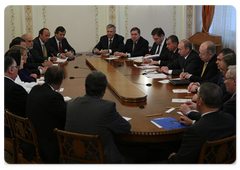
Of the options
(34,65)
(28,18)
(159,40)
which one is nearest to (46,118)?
(34,65)

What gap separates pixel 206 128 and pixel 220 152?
0.20 m

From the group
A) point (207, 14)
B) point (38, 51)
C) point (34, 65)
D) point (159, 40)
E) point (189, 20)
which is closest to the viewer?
point (34, 65)

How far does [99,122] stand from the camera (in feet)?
7.75

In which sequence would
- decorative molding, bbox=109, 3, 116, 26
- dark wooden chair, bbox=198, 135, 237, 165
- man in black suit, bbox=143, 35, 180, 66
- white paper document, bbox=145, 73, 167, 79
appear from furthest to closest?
decorative molding, bbox=109, 3, 116, 26, man in black suit, bbox=143, 35, 180, 66, white paper document, bbox=145, 73, 167, 79, dark wooden chair, bbox=198, 135, 237, 165

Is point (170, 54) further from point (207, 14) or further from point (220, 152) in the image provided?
point (220, 152)

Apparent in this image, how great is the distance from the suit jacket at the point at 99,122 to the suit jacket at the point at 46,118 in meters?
0.31

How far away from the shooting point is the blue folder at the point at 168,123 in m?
2.61

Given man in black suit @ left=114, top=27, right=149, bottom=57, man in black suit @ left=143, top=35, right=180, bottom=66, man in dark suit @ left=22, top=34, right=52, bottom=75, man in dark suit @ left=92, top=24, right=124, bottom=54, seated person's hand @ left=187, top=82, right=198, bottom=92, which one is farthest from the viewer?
man in dark suit @ left=92, top=24, right=124, bottom=54

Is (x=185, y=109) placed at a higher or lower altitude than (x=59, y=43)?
lower

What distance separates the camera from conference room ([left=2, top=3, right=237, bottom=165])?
276 cm

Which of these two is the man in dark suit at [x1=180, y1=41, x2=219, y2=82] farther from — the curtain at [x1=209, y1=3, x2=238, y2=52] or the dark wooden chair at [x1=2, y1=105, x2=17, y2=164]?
the curtain at [x1=209, y1=3, x2=238, y2=52]

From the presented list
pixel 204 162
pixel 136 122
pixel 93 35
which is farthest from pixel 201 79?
pixel 93 35

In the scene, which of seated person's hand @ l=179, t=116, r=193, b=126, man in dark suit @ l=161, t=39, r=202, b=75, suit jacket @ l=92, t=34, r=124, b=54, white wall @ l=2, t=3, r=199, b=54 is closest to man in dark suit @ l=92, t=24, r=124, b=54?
suit jacket @ l=92, t=34, r=124, b=54

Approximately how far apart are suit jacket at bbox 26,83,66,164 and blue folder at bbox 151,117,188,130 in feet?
2.77
